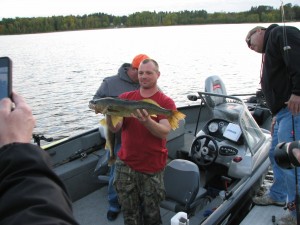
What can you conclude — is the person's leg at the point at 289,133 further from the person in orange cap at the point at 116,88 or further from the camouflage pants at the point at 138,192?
the person in orange cap at the point at 116,88

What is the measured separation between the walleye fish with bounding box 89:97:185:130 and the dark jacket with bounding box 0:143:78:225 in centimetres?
208

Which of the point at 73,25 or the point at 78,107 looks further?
the point at 73,25

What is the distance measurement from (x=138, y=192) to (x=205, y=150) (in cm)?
155

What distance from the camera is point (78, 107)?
14898 mm

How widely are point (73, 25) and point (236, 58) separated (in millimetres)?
44188

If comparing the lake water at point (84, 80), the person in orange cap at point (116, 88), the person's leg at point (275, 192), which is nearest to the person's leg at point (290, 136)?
the person's leg at point (275, 192)

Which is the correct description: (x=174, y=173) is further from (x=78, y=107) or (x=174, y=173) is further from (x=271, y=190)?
(x=78, y=107)

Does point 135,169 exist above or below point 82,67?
above

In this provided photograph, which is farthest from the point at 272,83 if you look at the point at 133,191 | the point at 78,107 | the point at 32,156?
the point at 78,107

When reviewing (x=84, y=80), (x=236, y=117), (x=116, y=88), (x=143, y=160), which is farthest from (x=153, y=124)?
(x=84, y=80)

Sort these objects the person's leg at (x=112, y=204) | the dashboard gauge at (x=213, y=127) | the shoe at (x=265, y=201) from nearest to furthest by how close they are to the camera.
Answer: the shoe at (x=265, y=201) < the person's leg at (x=112, y=204) < the dashboard gauge at (x=213, y=127)

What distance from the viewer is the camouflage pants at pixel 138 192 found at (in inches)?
127

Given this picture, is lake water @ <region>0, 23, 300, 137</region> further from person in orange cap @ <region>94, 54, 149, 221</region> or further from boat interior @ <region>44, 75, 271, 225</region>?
person in orange cap @ <region>94, 54, 149, 221</region>

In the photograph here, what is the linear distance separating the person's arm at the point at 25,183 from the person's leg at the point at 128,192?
93.2 inches
